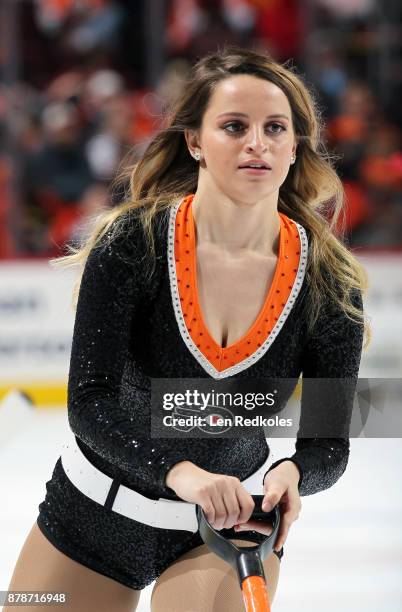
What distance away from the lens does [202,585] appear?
1.39m

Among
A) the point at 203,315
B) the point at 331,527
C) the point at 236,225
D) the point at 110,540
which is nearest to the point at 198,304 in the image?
the point at 203,315

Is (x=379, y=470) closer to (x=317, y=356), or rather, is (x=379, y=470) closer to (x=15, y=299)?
(x=317, y=356)

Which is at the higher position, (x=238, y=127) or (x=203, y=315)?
(x=238, y=127)

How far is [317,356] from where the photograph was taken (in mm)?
1446

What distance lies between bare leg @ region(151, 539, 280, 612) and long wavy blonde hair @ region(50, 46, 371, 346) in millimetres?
365

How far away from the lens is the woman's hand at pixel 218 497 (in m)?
1.21

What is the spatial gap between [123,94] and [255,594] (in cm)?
479

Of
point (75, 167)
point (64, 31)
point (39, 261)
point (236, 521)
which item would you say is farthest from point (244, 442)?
point (64, 31)

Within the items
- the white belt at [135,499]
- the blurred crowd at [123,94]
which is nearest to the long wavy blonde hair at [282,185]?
the white belt at [135,499]

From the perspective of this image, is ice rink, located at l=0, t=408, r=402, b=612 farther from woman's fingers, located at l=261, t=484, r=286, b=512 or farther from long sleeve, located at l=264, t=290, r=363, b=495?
woman's fingers, located at l=261, t=484, r=286, b=512

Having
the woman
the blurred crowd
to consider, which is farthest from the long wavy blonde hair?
the blurred crowd

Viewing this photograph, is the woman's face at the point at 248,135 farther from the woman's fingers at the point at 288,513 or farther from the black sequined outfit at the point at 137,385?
the woman's fingers at the point at 288,513

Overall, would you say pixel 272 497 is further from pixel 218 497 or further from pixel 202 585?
pixel 202 585

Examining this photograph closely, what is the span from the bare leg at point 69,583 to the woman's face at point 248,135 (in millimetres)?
589
